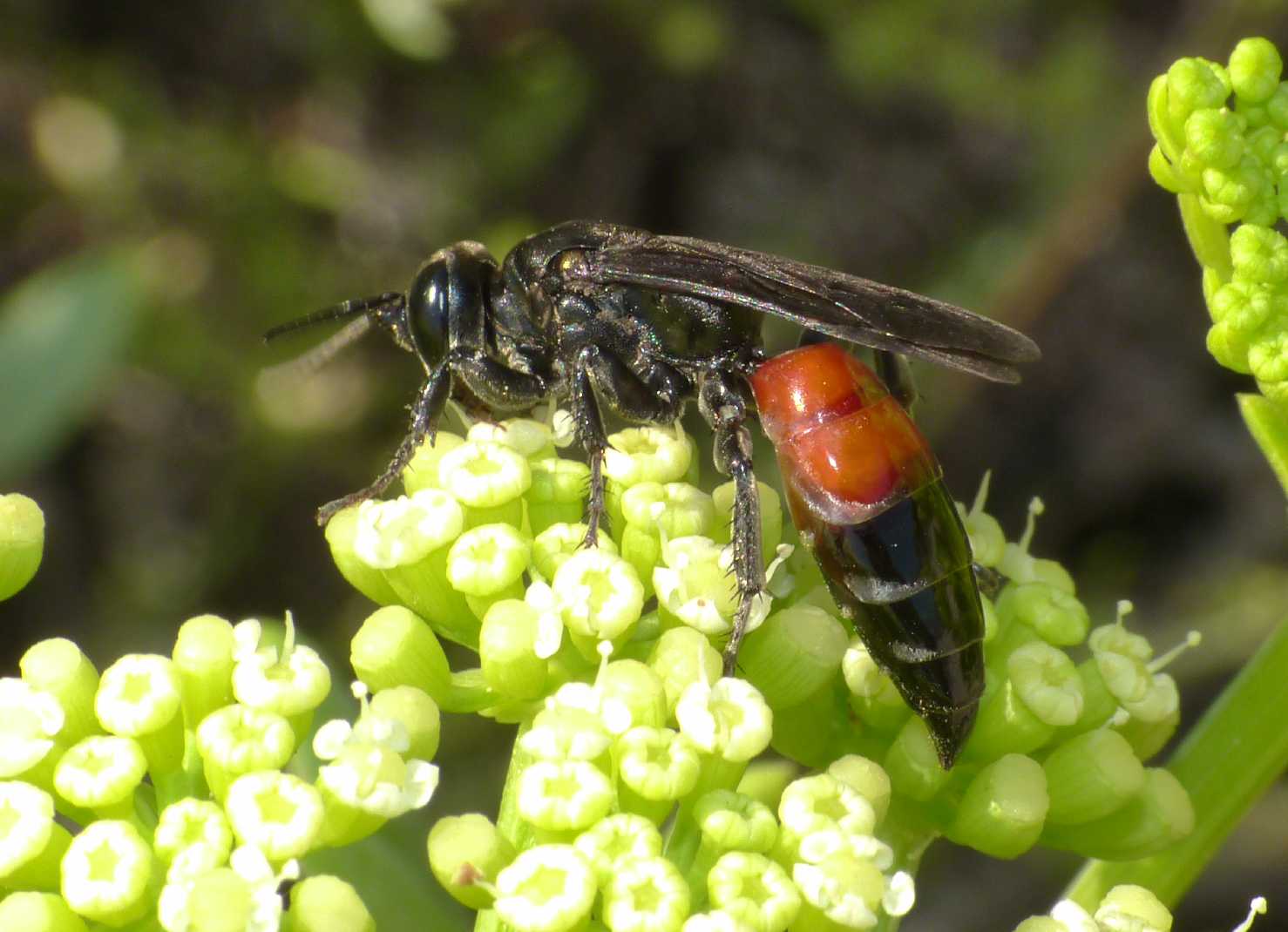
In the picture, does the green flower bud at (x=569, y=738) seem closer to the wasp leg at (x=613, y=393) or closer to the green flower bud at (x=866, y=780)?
the green flower bud at (x=866, y=780)

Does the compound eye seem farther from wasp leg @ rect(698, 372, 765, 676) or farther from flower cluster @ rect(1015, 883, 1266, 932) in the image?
flower cluster @ rect(1015, 883, 1266, 932)

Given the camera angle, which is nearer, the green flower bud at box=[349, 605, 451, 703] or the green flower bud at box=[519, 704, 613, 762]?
the green flower bud at box=[519, 704, 613, 762]

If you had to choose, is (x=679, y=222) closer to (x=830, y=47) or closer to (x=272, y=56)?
(x=830, y=47)

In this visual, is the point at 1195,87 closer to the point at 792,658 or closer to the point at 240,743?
the point at 792,658

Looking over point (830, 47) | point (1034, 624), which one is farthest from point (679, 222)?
point (1034, 624)

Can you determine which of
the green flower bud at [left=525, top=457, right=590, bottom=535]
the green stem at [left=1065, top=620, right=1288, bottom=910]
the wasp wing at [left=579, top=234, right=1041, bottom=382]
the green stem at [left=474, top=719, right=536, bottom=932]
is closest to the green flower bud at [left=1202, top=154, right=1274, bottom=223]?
the wasp wing at [left=579, top=234, right=1041, bottom=382]

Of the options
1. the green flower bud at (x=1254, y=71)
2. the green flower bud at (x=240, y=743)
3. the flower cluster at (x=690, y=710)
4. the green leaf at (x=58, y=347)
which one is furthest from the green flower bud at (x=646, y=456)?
the green leaf at (x=58, y=347)
